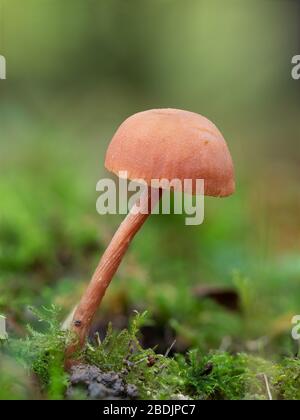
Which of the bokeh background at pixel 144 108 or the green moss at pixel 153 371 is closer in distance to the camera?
the green moss at pixel 153 371

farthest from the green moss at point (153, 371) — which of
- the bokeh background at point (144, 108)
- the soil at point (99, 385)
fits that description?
the bokeh background at point (144, 108)

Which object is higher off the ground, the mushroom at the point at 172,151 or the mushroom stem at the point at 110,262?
the mushroom at the point at 172,151

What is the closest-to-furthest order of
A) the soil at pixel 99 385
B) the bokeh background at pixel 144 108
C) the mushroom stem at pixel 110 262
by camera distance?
the soil at pixel 99 385 < the mushroom stem at pixel 110 262 < the bokeh background at pixel 144 108

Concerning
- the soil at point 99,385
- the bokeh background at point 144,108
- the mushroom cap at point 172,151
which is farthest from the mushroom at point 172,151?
the bokeh background at point 144,108

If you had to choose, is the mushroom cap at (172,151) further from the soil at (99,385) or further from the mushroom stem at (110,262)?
the soil at (99,385)

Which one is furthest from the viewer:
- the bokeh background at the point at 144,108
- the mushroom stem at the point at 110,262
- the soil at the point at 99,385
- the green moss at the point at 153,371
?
the bokeh background at the point at 144,108

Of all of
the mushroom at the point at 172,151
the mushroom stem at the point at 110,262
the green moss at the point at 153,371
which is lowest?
the green moss at the point at 153,371
